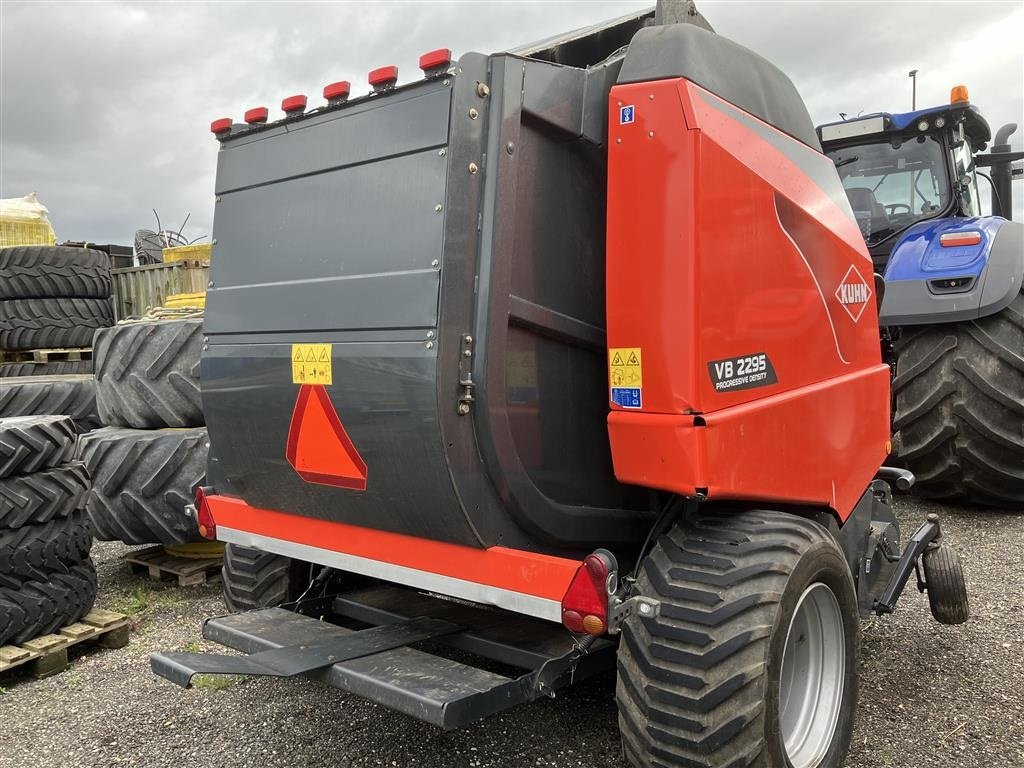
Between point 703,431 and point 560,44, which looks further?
point 560,44

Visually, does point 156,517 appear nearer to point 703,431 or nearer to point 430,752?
point 430,752

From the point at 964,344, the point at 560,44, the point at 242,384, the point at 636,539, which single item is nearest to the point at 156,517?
the point at 242,384

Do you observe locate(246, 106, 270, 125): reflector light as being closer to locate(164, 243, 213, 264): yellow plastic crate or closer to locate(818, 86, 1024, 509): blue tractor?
locate(818, 86, 1024, 509): blue tractor

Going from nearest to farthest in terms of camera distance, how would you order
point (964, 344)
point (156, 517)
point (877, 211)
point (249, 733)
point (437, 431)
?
1. point (437, 431)
2. point (249, 733)
3. point (156, 517)
4. point (964, 344)
5. point (877, 211)

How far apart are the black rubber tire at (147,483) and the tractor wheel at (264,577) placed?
1002 millimetres

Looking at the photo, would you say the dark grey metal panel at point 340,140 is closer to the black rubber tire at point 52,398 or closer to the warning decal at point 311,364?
the warning decal at point 311,364

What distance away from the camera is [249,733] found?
2924 millimetres

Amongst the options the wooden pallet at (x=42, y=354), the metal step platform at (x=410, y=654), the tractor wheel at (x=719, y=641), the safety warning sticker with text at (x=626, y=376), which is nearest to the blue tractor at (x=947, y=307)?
the tractor wheel at (x=719, y=641)

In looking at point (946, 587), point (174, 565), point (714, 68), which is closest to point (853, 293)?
point (714, 68)

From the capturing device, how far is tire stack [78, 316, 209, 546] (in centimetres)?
427

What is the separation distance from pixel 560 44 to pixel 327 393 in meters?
1.30

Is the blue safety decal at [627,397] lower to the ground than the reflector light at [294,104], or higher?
lower

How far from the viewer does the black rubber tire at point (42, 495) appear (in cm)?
353

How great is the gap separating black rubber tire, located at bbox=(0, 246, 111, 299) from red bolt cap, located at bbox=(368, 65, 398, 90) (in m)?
6.51
